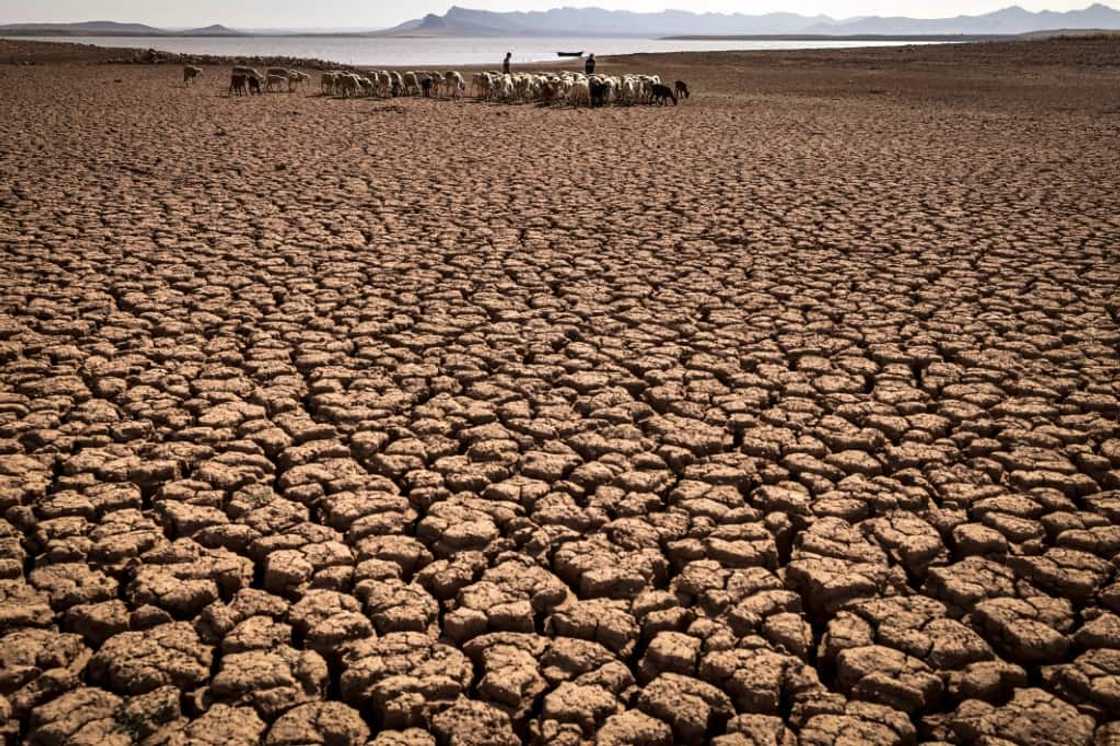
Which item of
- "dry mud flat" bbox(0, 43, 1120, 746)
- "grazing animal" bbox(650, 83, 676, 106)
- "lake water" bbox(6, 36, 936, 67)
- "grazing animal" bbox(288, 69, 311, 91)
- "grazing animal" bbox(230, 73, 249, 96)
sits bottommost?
"dry mud flat" bbox(0, 43, 1120, 746)

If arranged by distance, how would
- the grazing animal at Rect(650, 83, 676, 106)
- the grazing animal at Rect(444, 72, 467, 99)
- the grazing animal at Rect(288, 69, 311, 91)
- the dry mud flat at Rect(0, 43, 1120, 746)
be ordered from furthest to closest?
the grazing animal at Rect(288, 69, 311, 91)
the grazing animal at Rect(444, 72, 467, 99)
the grazing animal at Rect(650, 83, 676, 106)
the dry mud flat at Rect(0, 43, 1120, 746)

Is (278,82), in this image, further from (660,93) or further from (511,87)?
(660,93)

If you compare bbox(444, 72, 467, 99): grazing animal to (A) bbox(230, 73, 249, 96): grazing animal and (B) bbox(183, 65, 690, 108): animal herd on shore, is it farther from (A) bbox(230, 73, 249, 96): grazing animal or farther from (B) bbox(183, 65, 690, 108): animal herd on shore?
(A) bbox(230, 73, 249, 96): grazing animal

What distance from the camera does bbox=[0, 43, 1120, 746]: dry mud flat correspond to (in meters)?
2.46

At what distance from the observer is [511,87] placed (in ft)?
69.8

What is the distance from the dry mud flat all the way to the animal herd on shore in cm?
1254

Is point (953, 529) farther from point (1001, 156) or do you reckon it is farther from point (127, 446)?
point (1001, 156)

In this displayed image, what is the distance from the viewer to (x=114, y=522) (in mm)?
3199

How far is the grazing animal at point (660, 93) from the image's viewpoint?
2042cm

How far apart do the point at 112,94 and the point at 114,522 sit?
780 inches

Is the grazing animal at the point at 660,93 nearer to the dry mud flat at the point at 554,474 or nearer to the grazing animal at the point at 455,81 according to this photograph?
the grazing animal at the point at 455,81

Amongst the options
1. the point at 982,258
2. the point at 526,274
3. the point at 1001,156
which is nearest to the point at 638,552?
the point at 526,274

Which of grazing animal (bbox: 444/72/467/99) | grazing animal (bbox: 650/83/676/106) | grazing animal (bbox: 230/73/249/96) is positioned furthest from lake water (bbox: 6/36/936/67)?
grazing animal (bbox: 650/83/676/106)

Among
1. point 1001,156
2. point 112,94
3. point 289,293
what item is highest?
point 112,94
